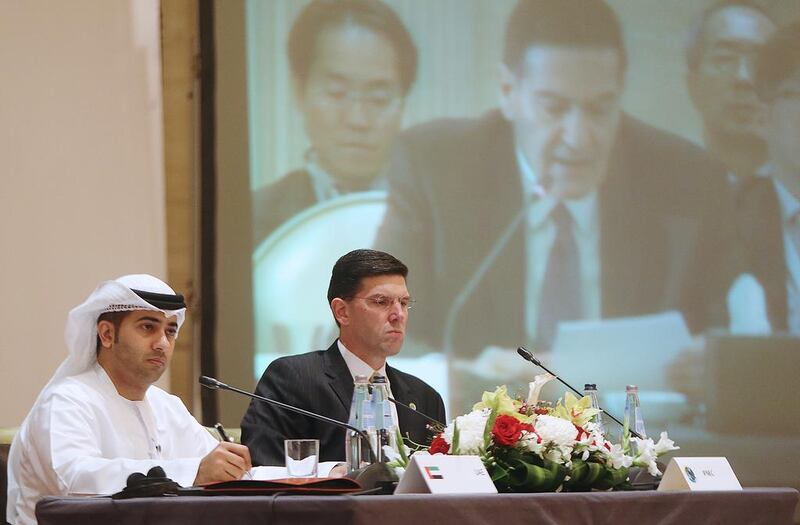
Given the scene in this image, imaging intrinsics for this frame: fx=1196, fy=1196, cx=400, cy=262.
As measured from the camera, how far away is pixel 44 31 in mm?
5914

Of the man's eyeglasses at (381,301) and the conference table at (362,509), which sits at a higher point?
the man's eyeglasses at (381,301)

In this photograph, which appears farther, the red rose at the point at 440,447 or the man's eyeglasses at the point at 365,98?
the man's eyeglasses at the point at 365,98

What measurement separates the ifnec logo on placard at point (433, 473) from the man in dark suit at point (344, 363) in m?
1.22

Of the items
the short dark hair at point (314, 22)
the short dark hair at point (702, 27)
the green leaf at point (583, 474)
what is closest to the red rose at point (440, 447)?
the green leaf at point (583, 474)

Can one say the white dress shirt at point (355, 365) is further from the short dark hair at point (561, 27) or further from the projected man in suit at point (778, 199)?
the projected man in suit at point (778, 199)

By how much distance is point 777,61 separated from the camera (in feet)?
20.4

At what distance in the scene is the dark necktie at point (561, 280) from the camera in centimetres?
613

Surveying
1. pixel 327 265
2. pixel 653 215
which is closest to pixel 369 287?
pixel 327 265

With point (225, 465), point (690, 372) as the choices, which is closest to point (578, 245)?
point (690, 372)

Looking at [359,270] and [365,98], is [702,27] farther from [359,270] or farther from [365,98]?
[359,270]

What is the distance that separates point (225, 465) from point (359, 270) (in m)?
1.24

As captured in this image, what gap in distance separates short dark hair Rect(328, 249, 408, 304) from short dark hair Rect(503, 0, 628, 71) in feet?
9.03

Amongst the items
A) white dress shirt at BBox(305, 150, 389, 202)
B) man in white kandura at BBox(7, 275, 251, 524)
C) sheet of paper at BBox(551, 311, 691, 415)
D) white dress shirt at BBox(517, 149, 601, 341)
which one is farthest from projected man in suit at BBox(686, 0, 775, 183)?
Result: man in white kandura at BBox(7, 275, 251, 524)

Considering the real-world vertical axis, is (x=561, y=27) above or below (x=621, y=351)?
above
